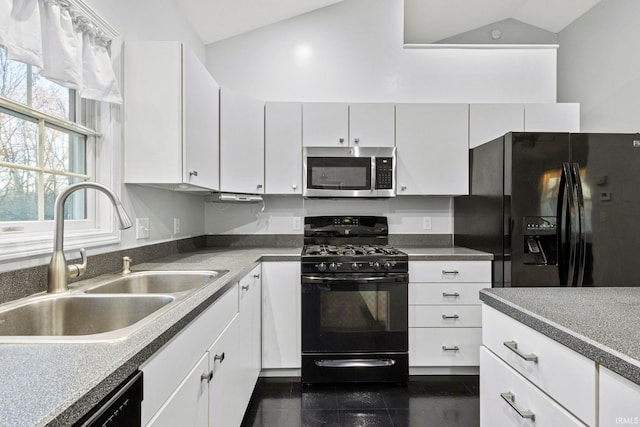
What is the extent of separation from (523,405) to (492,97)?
2.80m

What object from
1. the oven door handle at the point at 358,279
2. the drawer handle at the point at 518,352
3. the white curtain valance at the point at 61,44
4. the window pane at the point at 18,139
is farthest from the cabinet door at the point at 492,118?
the window pane at the point at 18,139

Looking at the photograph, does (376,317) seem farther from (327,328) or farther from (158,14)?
(158,14)

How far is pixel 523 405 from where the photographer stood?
1.01 metres

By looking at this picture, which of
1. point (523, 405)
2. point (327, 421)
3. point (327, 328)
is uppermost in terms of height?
point (523, 405)

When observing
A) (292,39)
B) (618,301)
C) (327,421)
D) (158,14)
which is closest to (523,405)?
(618,301)

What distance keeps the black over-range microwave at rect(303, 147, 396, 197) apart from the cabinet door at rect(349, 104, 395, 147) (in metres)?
0.09

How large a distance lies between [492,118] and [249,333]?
247cm

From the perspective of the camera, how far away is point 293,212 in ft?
10.3

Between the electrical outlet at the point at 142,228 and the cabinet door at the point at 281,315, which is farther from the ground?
the electrical outlet at the point at 142,228

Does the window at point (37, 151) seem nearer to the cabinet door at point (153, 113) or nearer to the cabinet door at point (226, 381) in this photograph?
the cabinet door at point (153, 113)

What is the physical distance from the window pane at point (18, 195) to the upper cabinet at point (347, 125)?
1812 mm

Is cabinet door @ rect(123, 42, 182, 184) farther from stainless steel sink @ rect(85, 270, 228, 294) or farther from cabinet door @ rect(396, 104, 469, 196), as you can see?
cabinet door @ rect(396, 104, 469, 196)

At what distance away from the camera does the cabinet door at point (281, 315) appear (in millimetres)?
2492

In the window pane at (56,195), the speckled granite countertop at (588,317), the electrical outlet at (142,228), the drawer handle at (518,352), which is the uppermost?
the window pane at (56,195)
